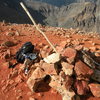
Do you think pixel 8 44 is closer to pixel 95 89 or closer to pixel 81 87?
pixel 81 87

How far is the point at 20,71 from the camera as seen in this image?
9.35 m

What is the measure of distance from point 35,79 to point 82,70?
5.31 feet

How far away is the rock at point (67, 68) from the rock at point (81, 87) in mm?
423

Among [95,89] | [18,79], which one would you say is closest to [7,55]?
[18,79]

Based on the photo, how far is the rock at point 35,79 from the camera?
8.17m

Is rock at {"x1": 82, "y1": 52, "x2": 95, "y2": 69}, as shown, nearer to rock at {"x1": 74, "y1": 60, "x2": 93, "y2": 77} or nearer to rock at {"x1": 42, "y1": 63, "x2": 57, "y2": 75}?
rock at {"x1": 74, "y1": 60, "x2": 93, "y2": 77}

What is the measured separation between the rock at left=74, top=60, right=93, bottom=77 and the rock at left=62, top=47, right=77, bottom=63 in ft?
0.75

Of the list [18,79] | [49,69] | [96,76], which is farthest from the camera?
[18,79]

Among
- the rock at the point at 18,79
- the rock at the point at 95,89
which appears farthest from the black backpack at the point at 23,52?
the rock at the point at 95,89

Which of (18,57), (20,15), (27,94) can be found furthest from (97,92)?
(20,15)

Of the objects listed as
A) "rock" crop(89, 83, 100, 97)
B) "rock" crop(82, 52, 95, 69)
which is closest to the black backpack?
"rock" crop(82, 52, 95, 69)

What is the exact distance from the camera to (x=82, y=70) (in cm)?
793

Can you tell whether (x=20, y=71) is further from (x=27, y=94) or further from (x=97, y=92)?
(x=97, y=92)

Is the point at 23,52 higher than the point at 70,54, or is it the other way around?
the point at 70,54
